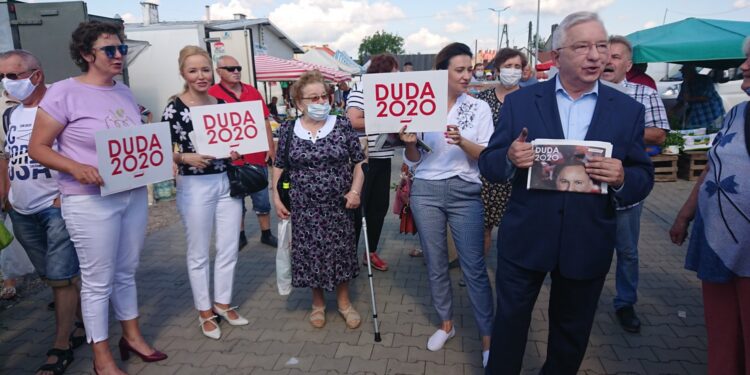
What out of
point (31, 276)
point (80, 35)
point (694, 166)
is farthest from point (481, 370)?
point (694, 166)

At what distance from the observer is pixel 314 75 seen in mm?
3809

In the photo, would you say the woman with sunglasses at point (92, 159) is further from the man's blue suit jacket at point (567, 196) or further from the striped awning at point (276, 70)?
the striped awning at point (276, 70)

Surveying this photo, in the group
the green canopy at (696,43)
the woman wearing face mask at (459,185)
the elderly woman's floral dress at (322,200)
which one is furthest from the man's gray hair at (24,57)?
the green canopy at (696,43)

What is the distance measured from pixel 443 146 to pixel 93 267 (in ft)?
8.04

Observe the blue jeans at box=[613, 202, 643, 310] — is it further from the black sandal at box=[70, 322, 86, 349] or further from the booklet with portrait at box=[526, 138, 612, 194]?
the black sandal at box=[70, 322, 86, 349]

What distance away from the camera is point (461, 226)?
3.40 meters

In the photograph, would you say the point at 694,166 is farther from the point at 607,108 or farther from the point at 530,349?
the point at 607,108

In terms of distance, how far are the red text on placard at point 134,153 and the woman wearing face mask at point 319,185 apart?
90 centimetres

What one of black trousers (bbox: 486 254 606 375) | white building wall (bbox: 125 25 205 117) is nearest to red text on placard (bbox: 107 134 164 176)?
black trousers (bbox: 486 254 606 375)

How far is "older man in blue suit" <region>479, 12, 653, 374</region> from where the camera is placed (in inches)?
88.5

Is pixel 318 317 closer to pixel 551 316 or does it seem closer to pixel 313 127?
pixel 313 127

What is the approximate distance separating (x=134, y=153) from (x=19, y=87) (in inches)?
41.5

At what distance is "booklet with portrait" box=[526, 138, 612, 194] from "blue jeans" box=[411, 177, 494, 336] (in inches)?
44.7

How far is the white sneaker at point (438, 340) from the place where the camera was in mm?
3656
